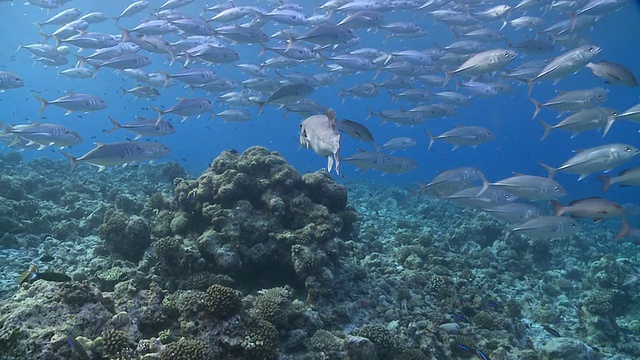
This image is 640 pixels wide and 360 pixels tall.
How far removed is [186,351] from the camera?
11.4 ft

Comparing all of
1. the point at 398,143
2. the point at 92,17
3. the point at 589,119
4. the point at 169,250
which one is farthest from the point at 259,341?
the point at 92,17

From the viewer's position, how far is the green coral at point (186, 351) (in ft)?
11.3

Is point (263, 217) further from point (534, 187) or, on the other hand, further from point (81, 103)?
point (81, 103)

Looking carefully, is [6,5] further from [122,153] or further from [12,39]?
[122,153]

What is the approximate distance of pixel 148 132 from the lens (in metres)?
9.75

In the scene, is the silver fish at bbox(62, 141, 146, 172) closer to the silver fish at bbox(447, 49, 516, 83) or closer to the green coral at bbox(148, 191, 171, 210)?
the green coral at bbox(148, 191, 171, 210)

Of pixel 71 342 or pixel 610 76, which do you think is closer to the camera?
pixel 71 342

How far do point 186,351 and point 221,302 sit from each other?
0.67m

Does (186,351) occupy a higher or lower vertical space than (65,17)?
lower

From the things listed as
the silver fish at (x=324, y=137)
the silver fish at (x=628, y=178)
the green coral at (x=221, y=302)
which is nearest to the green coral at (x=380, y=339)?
the green coral at (x=221, y=302)

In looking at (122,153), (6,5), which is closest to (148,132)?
(122,153)

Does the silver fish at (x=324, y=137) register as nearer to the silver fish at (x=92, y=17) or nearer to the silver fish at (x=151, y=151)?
the silver fish at (x=151, y=151)

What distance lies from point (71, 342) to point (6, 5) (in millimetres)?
52601

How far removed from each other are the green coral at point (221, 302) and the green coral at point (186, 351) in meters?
0.50
